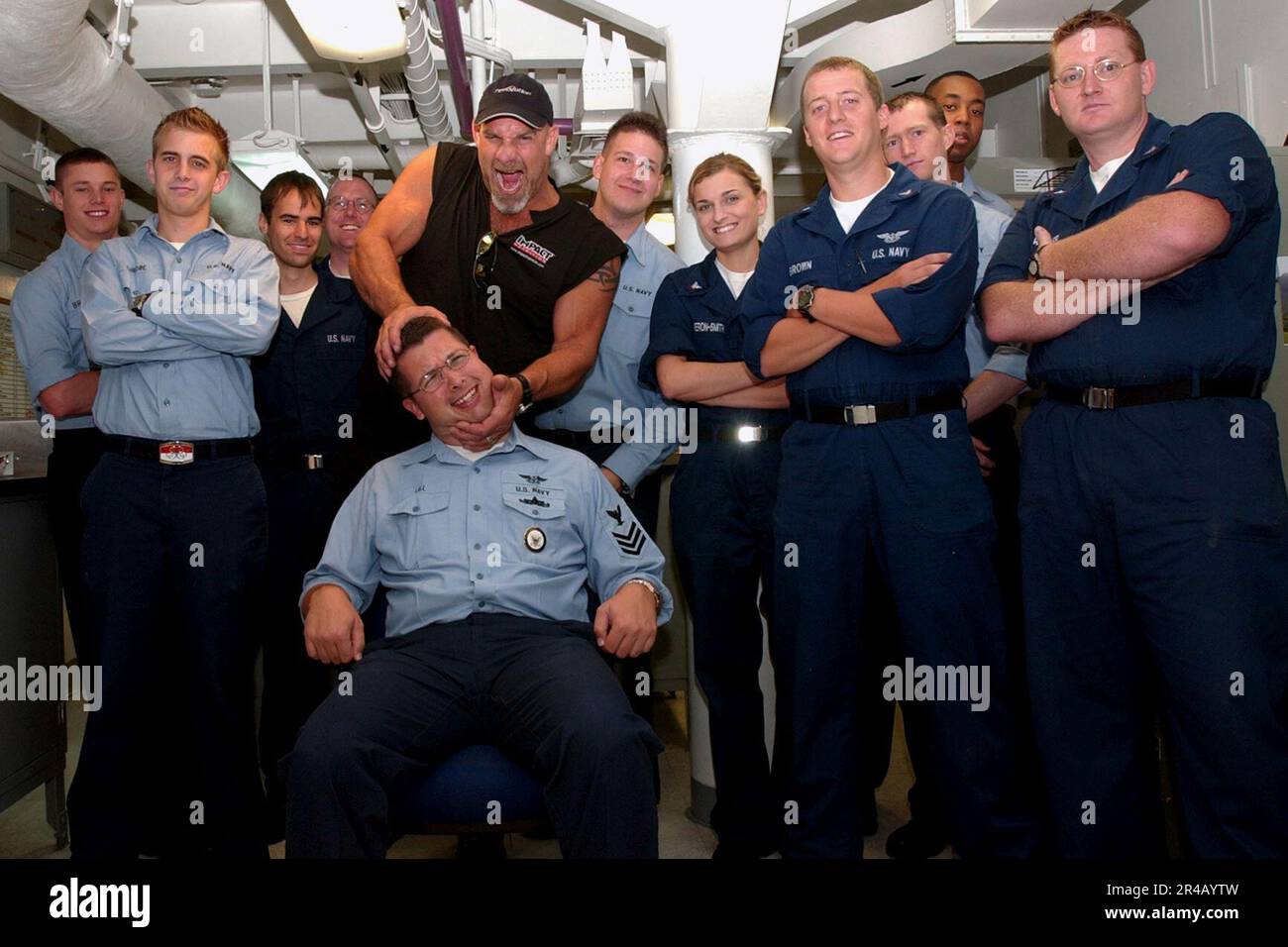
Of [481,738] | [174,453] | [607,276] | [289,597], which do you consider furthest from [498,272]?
[481,738]

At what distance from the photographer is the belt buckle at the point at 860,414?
2.23m

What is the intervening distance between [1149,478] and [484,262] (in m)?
1.64

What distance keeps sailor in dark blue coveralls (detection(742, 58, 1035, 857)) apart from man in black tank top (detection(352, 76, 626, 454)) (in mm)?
585

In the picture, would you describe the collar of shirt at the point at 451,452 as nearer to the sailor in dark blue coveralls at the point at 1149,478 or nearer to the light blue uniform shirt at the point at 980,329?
the sailor in dark blue coveralls at the point at 1149,478

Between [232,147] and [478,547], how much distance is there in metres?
3.84

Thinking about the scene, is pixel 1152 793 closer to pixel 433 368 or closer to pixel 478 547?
pixel 478 547

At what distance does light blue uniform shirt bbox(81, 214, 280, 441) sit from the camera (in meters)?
2.56

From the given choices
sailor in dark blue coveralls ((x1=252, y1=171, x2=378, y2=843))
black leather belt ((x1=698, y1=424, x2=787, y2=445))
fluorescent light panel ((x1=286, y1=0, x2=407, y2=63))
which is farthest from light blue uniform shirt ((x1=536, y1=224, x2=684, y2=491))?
fluorescent light panel ((x1=286, y1=0, x2=407, y2=63))

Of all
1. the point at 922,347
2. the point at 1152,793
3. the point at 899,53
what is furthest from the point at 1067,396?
the point at 899,53

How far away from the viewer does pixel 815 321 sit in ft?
7.48

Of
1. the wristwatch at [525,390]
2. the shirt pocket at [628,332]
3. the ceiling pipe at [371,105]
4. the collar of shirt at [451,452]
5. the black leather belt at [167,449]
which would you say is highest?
the ceiling pipe at [371,105]

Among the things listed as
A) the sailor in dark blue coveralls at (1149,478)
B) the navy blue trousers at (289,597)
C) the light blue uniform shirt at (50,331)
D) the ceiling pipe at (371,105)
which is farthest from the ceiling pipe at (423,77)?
the sailor in dark blue coveralls at (1149,478)

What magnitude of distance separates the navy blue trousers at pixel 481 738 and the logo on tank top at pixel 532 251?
1.06 meters

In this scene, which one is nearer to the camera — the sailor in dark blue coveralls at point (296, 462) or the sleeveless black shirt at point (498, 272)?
the sleeveless black shirt at point (498, 272)
